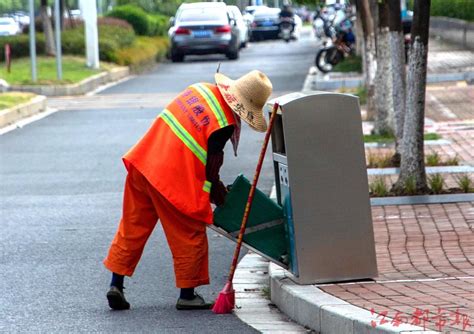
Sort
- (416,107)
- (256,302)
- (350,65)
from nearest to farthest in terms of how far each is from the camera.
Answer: (256,302) → (416,107) → (350,65)

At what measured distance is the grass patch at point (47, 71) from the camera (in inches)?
1060

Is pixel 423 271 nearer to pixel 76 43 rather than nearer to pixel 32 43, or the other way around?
pixel 32 43

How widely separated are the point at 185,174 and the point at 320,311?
113cm

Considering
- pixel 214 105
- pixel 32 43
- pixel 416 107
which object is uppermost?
pixel 214 105

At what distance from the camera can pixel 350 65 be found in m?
29.1

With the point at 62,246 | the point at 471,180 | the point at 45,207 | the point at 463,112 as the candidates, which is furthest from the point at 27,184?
the point at 463,112

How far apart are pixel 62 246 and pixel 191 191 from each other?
286cm

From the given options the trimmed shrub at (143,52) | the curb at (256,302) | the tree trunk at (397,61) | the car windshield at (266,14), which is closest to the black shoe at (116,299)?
the curb at (256,302)

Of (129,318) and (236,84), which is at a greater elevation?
(236,84)

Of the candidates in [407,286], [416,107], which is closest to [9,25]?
[416,107]

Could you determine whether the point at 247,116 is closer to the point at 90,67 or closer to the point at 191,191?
the point at 191,191

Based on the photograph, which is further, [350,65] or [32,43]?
[350,65]

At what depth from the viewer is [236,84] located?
7.24 metres

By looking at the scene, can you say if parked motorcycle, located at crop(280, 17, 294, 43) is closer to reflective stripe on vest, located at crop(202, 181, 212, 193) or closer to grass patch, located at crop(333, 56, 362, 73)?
grass patch, located at crop(333, 56, 362, 73)
